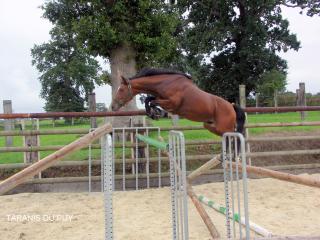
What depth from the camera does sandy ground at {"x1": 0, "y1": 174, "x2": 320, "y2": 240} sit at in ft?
13.5

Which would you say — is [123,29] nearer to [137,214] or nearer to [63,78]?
[137,214]

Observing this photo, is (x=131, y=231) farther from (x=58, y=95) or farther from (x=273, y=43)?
→ (x=58, y=95)

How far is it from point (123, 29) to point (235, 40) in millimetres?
11001

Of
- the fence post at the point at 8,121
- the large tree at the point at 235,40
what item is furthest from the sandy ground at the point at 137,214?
the large tree at the point at 235,40

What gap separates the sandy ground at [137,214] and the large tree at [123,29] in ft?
7.54

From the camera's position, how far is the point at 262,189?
19.8 ft

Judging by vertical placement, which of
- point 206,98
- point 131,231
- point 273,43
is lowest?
point 131,231

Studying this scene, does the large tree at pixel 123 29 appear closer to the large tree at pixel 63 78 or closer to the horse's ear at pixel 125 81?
the horse's ear at pixel 125 81

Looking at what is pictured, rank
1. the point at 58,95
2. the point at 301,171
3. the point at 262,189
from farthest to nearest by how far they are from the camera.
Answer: the point at 58,95 < the point at 301,171 < the point at 262,189

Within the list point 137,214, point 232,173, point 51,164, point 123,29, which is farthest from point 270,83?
point 51,164

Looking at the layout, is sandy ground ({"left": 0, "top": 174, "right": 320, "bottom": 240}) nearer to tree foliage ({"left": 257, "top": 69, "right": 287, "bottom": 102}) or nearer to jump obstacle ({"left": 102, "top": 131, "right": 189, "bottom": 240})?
jump obstacle ({"left": 102, "top": 131, "right": 189, "bottom": 240})

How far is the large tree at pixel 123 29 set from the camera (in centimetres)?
680

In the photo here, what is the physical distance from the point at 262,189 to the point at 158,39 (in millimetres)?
2878

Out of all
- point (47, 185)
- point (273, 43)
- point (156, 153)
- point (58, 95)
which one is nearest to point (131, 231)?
point (47, 185)
